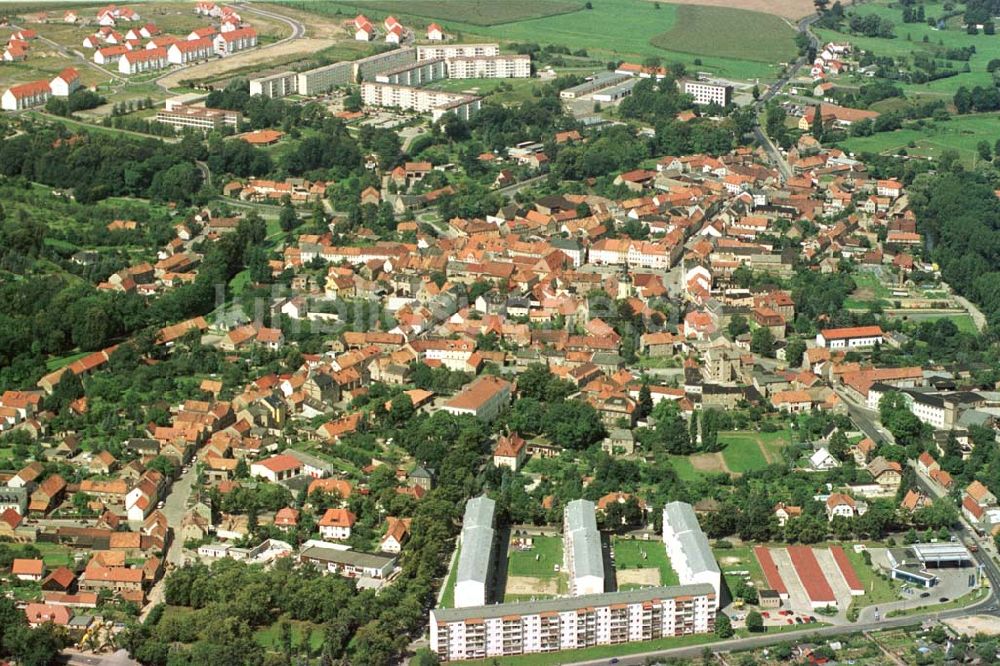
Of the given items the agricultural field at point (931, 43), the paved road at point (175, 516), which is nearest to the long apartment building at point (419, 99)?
the agricultural field at point (931, 43)

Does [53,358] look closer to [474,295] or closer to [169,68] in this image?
[474,295]

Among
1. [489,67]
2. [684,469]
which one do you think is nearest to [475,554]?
[684,469]

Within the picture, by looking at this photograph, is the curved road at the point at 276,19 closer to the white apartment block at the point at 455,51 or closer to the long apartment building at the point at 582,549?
the white apartment block at the point at 455,51

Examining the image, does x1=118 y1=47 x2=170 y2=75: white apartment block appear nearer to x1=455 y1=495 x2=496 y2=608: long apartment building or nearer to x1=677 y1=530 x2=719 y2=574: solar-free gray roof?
x1=455 y1=495 x2=496 y2=608: long apartment building

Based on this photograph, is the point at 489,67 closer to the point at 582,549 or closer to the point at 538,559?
the point at 538,559

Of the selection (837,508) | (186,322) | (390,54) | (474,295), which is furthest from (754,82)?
(837,508)
